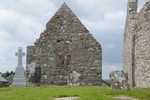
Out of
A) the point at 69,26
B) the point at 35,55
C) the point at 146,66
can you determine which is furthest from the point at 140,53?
the point at 35,55

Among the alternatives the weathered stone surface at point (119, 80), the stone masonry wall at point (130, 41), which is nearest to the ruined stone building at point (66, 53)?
the stone masonry wall at point (130, 41)

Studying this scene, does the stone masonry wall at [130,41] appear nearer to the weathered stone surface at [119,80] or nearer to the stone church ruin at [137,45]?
the stone church ruin at [137,45]

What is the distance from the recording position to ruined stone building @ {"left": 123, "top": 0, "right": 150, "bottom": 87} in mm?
18469

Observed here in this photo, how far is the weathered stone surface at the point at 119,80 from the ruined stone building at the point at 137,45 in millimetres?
4794

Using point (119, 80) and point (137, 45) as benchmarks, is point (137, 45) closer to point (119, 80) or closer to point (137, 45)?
point (137, 45)

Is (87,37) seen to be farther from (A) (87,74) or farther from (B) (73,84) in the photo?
(B) (73,84)

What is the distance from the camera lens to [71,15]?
834 inches

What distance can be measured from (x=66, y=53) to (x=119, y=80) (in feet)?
24.8

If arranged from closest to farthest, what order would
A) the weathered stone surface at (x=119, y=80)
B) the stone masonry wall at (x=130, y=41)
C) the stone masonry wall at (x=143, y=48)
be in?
1. the weathered stone surface at (x=119, y=80)
2. the stone masonry wall at (x=143, y=48)
3. the stone masonry wall at (x=130, y=41)

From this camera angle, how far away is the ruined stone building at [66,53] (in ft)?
65.7

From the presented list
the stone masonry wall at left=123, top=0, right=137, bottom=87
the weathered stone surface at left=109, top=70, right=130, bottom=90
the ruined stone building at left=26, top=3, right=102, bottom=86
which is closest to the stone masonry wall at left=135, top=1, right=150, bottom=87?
the stone masonry wall at left=123, top=0, right=137, bottom=87

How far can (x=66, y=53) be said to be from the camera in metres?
20.5

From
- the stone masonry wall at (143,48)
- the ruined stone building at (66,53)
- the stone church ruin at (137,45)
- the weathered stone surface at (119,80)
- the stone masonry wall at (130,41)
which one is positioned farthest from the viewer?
the stone masonry wall at (130,41)

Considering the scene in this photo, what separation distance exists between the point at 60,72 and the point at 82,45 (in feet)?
6.81
